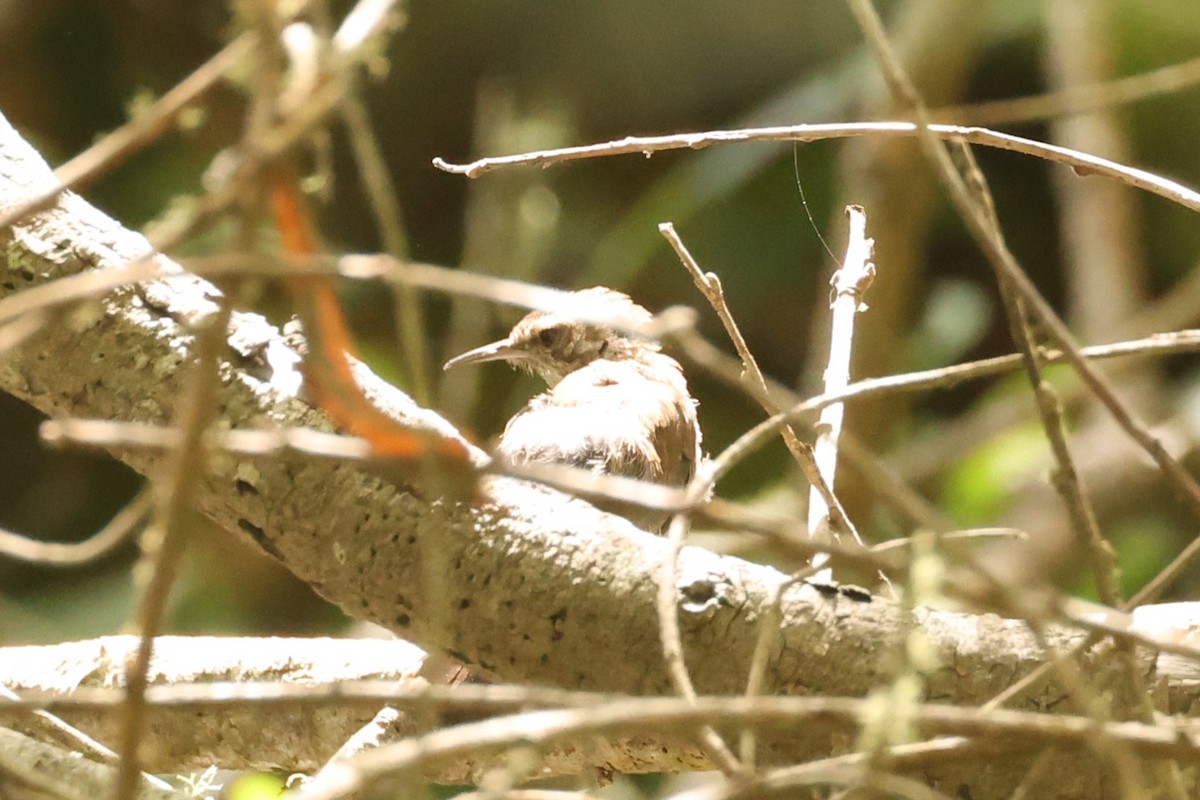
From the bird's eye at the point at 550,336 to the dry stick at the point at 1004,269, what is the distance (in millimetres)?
2773

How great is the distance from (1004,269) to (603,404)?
2.19 m

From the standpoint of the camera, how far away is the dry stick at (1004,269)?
108 cm

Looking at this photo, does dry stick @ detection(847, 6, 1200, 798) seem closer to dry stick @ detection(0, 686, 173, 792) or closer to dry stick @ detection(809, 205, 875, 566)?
dry stick @ detection(809, 205, 875, 566)

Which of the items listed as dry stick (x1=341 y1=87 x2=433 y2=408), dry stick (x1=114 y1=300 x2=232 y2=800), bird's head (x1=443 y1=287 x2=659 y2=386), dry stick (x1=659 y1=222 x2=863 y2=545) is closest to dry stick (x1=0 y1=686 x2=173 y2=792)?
dry stick (x1=114 y1=300 x2=232 y2=800)

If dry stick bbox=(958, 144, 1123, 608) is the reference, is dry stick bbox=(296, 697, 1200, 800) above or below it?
below

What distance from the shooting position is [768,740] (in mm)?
1687

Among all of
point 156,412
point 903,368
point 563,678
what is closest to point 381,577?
point 563,678

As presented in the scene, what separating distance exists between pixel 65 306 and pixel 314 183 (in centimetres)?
20

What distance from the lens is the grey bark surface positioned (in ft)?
5.53

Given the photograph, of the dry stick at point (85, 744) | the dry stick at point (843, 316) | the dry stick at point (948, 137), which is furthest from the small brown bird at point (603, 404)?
the dry stick at point (85, 744)

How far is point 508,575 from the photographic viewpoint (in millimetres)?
1747

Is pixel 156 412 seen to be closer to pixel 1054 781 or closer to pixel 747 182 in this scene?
pixel 1054 781

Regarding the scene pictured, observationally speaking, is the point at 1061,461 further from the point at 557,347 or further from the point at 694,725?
the point at 557,347

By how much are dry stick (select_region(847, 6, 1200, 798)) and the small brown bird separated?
132cm
